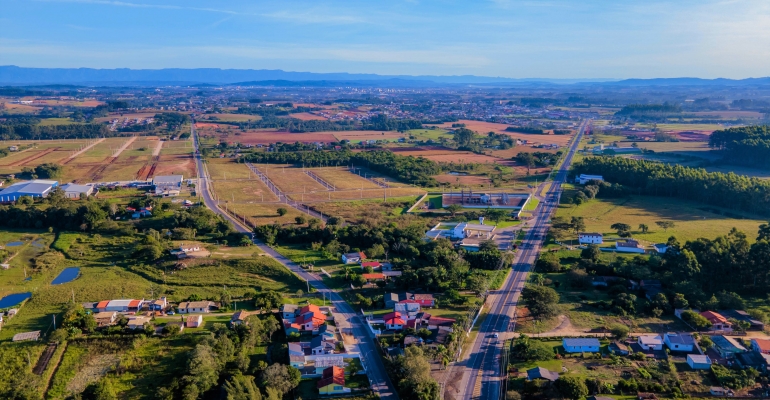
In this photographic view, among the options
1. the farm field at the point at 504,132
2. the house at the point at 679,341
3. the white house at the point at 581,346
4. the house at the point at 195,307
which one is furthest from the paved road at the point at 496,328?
the farm field at the point at 504,132

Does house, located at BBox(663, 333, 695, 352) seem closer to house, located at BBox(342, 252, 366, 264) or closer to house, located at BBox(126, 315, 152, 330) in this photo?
house, located at BBox(342, 252, 366, 264)

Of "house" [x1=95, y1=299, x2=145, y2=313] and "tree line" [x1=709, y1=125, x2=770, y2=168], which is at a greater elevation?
"tree line" [x1=709, y1=125, x2=770, y2=168]

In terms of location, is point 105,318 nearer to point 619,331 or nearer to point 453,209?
point 619,331

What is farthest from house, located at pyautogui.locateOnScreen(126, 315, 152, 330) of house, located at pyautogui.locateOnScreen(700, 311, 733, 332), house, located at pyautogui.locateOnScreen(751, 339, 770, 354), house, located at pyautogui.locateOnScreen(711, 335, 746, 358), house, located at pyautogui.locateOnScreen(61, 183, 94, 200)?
house, located at pyautogui.locateOnScreen(61, 183, 94, 200)

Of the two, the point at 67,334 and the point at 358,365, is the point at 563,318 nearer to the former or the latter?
A: the point at 358,365

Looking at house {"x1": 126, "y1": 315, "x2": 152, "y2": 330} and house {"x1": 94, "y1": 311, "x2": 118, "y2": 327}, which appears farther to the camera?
house {"x1": 94, "y1": 311, "x2": 118, "y2": 327}

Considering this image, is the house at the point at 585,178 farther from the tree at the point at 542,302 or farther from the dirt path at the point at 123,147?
the dirt path at the point at 123,147

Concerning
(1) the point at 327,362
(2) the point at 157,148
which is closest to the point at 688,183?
(1) the point at 327,362
